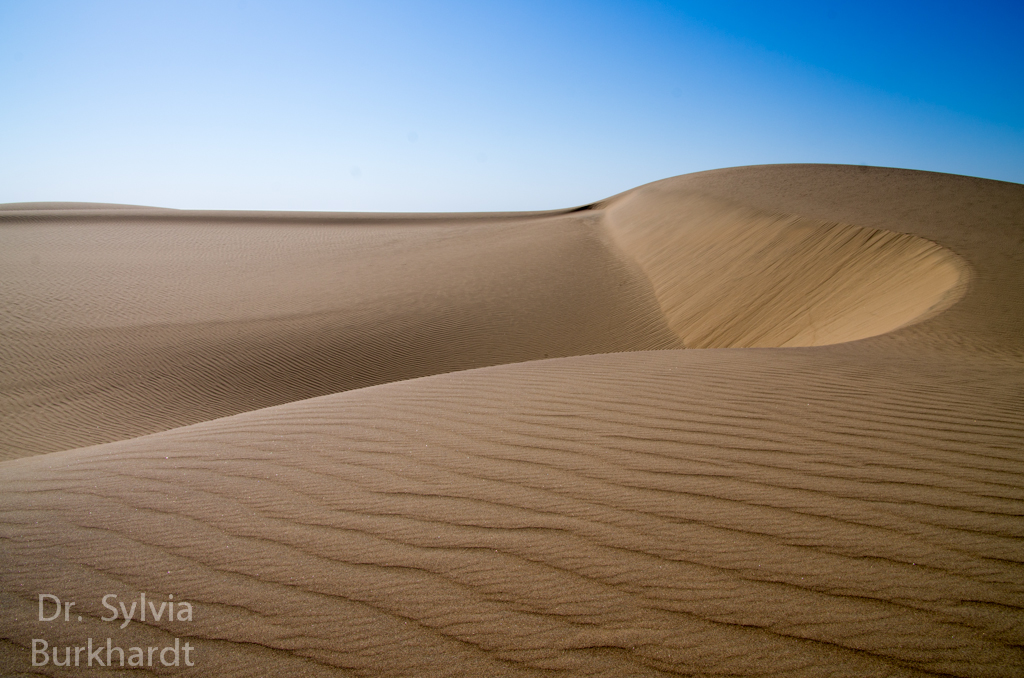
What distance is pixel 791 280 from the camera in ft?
37.0

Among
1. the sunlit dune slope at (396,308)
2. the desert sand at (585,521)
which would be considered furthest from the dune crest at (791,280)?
the desert sand at (585,521)

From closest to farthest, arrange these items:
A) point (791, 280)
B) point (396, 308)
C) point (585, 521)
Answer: point (585, 521), point (791, 280), point (396, 308)

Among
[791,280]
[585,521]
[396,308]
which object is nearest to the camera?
[585,521]

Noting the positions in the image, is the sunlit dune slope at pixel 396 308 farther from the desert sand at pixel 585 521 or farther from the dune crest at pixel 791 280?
the desert sand at pixel 585 521

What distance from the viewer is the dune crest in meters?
8.27

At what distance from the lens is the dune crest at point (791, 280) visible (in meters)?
8.27

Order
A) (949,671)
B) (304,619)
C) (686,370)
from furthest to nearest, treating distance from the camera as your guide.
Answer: (686,370) < (304,619) < (949,671)

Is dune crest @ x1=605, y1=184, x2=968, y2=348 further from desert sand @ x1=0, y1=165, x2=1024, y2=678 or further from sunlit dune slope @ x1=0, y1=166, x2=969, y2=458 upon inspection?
desert sand @ x1=0, y1=165, x2=1024, y2=678

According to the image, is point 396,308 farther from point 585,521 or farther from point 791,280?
point 585,521

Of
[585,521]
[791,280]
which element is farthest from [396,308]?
[585,521]

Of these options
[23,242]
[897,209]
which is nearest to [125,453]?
[897,209]

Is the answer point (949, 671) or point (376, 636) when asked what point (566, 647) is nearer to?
point (376, 636)

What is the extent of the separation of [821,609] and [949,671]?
0.32m

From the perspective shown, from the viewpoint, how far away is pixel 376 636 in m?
1.78
